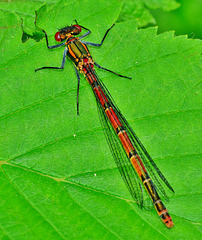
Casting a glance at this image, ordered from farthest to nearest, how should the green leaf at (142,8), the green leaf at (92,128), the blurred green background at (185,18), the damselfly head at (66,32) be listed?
the blurred green background at (185,18), the green leaf at (142,8), the damselfly head at (66,32), the green leaf at (92,128)

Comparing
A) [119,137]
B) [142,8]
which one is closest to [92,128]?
[119,137]

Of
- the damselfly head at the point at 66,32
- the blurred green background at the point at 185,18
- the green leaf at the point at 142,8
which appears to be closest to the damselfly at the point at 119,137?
the damselfly head at the point at 66,32

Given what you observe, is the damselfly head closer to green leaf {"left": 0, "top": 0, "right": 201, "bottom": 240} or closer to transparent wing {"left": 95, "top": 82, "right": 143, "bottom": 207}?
green leaf {"left": 0, "top": 0, "right": 201, "bottom": 240}

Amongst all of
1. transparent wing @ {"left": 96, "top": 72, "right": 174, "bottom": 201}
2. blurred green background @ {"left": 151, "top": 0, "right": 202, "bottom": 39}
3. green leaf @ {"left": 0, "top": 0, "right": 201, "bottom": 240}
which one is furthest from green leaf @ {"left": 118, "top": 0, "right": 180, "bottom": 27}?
transparent wing @ {"left": 96, "top": 72, "right": 174, "bottom": 201}

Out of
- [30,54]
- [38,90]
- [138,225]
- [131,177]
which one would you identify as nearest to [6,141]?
[38,90]

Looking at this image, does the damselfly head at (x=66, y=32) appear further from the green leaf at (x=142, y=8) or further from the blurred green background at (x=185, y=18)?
the blurred green background at (x=185, y=18)

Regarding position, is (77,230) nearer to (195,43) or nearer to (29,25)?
(195,43)
